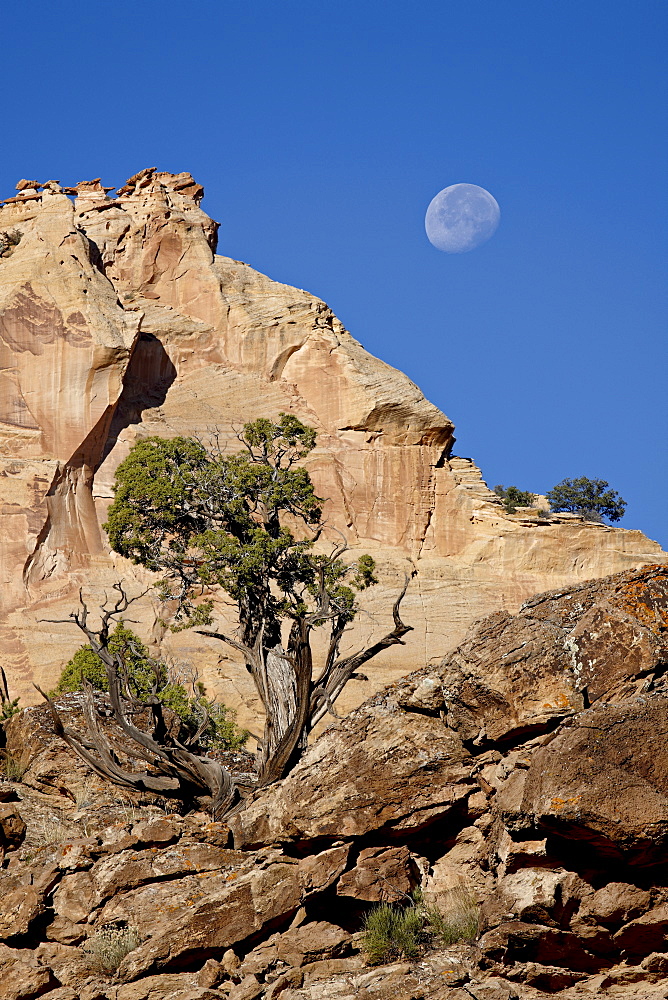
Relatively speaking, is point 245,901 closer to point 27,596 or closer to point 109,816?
point 109,816

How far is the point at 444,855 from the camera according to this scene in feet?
38.8

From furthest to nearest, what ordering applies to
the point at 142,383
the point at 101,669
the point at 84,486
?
the point at 142,383
the point at 84,486
the point at 101,669

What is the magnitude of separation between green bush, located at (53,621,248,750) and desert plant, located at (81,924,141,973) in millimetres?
8584

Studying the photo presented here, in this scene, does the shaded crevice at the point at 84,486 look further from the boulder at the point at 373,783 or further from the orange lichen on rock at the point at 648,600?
the orange lichen on rock at the point at 648,600

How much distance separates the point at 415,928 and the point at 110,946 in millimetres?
3404

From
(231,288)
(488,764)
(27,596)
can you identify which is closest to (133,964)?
(488,764)

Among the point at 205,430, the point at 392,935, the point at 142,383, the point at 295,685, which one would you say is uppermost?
the point at 142,383

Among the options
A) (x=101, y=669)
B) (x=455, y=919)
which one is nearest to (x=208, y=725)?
(x=101, y=669)

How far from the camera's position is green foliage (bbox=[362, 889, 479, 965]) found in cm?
1098

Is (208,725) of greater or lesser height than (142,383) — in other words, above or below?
below

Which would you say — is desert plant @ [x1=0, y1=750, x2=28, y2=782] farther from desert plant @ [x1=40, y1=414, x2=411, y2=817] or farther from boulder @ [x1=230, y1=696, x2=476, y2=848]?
boulder @ [x1=230, y1=696, x2=476, y2=848]

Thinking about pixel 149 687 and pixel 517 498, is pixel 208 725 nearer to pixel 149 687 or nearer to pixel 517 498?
pixel 149 687

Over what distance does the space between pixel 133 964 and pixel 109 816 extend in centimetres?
491

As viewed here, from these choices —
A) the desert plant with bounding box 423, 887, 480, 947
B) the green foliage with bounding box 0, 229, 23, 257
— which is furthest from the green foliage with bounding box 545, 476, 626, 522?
the desert plant with bounding box 423, 887, 480, 947
